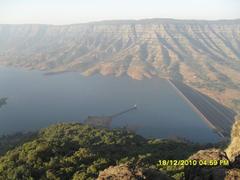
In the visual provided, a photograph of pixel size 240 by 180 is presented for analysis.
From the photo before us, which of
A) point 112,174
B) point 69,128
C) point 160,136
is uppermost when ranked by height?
point 112,174

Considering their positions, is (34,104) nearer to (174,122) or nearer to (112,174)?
(174,122)

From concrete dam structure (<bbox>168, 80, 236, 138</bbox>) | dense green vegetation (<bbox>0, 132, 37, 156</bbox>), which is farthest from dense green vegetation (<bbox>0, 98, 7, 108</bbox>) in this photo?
concrete dam structure (<bbox>168, 80, 236, 138</bbox>)

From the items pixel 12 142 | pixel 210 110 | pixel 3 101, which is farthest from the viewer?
pixel 210 110

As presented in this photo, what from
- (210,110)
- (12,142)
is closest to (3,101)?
(12,142)

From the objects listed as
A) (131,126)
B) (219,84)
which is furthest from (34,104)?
(219,84)

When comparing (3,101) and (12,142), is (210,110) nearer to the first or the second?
(3,101)

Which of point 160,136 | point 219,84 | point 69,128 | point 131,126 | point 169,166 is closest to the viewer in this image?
point 169,166

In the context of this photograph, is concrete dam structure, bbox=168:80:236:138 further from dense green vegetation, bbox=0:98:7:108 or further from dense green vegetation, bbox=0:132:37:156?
dense green vegetation, bbox=0:98:7:108

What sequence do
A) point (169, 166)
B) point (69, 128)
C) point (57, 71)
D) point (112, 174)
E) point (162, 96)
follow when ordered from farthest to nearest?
point (57, 71) → point (162, 96) → point (69, 128) → point (169, 166) → point (112, 174)
